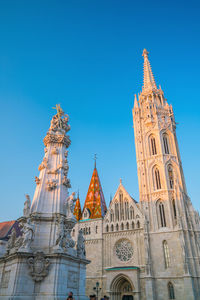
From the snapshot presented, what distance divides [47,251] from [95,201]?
24.8 metres

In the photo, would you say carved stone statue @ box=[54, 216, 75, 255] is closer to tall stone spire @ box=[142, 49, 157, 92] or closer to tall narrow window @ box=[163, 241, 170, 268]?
tall narrow window @ box=[163, 241, 170, 268]

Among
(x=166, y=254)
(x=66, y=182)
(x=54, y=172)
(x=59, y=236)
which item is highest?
(x=54, y=172)

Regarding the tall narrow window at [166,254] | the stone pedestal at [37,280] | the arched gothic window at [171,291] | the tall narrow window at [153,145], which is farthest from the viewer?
the tall narrow window at [153,145]

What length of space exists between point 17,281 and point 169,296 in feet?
69.2

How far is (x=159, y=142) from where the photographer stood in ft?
111

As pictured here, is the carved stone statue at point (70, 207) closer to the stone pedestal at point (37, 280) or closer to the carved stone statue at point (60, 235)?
the carved stone statue at point (60, 235)

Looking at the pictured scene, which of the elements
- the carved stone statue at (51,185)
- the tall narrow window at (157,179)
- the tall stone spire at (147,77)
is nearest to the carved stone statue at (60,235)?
the carved stone statue at (51,185)

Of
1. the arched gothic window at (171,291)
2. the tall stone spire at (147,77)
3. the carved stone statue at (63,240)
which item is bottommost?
the arched gothic window at (171,291)

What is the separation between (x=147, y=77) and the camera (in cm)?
4469

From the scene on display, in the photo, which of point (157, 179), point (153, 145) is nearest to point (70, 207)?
point (157, 179)

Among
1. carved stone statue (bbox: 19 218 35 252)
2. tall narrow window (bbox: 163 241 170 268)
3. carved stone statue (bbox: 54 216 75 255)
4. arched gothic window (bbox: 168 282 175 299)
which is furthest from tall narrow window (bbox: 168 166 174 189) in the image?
carved stone statue (bbox: 19 218 35 252)

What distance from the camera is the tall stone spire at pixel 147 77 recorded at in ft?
139

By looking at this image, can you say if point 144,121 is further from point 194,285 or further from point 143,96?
point 194,285

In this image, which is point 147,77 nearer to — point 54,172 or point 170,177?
point 170,177
